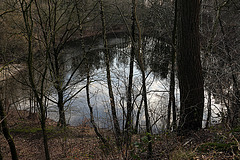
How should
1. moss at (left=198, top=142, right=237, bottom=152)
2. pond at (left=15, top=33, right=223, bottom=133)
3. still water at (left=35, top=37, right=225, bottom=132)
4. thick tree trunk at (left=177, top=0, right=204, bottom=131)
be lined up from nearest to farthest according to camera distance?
moss at (left=198, top=142, right=237, bottom=152) < thick tree trunk at (left=177, top=0, right=204, bottom=131) < pond at (left=15, top=33, right=223, bottom=133) < still water at (left=35, top=37, right=225, bottom=132)

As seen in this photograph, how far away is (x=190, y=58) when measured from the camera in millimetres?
4559

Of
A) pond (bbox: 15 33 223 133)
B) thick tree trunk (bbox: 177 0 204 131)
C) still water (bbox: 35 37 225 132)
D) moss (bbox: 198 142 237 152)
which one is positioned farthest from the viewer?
still water (bbox: 35 37 225 132)

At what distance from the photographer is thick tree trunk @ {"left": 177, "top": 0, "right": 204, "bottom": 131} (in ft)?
14.6

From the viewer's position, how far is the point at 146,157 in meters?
4.06

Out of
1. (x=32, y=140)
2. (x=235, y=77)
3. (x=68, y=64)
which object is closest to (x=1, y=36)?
(x=68, y=64)

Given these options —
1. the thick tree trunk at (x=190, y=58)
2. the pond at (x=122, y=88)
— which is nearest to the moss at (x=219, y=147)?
the pond at (x=122, y=88)

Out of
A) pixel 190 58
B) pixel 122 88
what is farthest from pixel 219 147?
pixel 122 88

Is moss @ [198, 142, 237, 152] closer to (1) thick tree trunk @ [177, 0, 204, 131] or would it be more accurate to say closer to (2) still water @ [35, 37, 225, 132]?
(2) still water @ [35, 37, 225, 132]

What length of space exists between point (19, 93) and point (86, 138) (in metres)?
7.30

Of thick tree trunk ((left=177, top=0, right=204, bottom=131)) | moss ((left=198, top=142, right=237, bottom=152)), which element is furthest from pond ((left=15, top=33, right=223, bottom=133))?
moss ((left=198, top=142, right=237, bottom=152))

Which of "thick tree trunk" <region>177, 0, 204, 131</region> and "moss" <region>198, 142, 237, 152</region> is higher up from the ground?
"thick tree trunk" <region>177, 0, 204, 131</region>

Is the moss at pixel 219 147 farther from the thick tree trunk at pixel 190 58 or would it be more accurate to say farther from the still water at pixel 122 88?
the thick tree trunk at pixel 190 58

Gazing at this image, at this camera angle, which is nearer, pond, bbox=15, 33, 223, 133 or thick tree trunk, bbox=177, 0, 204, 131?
thick tree trunk, bbox=177, 0, 204, 131

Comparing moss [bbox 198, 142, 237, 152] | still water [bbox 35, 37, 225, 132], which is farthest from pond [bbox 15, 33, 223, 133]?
moss [bbox 198, 142, 237, 152]
